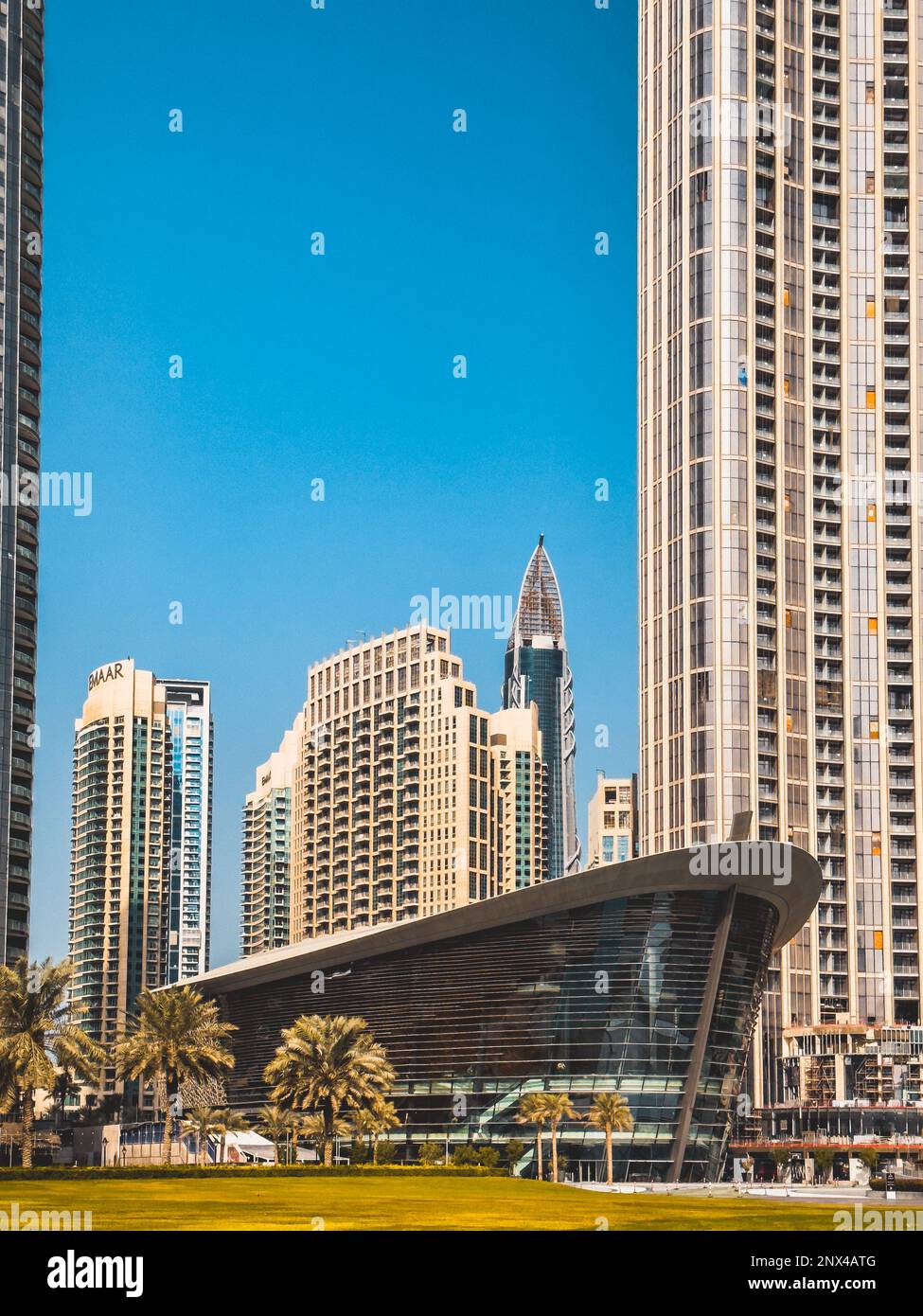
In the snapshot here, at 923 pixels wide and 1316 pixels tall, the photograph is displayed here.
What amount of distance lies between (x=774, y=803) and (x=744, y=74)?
63.6m

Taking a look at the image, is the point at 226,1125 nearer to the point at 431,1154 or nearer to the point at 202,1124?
the point at 202,1124

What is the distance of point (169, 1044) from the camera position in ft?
327

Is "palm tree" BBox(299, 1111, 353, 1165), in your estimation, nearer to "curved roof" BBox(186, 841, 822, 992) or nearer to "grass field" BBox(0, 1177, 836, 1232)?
"grass field" BBox(0, 1177, 836, 1232)

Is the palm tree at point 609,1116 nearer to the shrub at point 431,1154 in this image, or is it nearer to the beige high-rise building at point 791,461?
the shrub at point 431,1154

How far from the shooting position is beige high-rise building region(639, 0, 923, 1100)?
6201 inches

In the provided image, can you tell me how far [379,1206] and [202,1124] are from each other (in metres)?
35.3

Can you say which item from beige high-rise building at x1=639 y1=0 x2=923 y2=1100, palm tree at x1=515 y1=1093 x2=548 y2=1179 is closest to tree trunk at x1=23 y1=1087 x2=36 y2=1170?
palm tree at x1=515 y1=1093 x2=548 y2=1179

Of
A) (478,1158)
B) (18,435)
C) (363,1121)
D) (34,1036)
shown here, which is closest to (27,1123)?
(34,1036)

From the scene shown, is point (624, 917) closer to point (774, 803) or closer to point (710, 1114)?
point (710, 1114)

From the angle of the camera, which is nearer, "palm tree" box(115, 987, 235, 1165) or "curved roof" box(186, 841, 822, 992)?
"palm tree" box(115, 987, 235, 1165)

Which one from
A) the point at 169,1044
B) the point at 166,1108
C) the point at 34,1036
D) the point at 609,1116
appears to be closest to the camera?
the point at 34,1036

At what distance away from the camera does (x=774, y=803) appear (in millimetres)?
156875

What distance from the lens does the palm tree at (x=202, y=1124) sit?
101312 mm

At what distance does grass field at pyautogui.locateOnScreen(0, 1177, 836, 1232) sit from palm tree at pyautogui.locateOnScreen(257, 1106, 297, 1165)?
16.6 m
